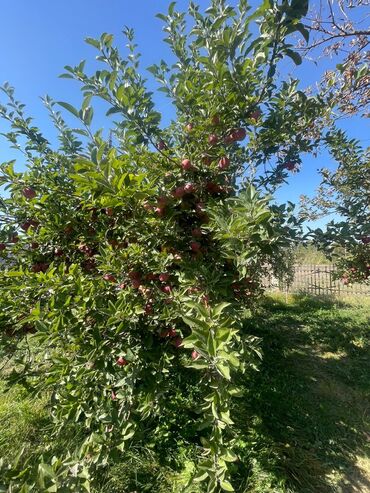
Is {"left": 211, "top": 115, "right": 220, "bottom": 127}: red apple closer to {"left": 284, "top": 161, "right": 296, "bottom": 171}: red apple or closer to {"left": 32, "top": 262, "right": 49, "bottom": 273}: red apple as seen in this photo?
{"left": 284, "top": 161, "right": 296, "bottom": 171}: red apple

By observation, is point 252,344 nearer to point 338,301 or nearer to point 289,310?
point 289,310

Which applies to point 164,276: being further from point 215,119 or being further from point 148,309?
point 215,119

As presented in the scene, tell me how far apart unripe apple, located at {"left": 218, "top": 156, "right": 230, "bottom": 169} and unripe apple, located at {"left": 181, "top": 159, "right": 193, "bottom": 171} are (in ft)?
0.60

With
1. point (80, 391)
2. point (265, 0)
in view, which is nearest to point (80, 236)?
point (80, 391)

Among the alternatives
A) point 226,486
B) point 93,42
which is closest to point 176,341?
point 226,486

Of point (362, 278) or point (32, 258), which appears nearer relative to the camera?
point (32, 258)

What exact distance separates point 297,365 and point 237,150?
3810 millimetres

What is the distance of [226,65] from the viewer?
169 centimetres

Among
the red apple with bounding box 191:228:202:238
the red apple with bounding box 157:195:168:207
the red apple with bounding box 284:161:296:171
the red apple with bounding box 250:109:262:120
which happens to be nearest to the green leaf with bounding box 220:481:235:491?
the red apple with bounding box 191:228:202:238

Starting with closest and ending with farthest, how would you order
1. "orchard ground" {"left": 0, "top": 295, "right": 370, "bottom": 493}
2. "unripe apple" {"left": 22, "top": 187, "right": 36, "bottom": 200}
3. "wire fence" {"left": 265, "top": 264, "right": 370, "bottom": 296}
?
"unripe apple" {"left": 22, "top": 187, "right": 36, "bottom": 200} < "orchard ground" {"left": 0, "top": 295, "right": 370, "bottom": 493} < "wire fence" {"left": 265, "top": 264, "right": 370, "bottom": 296}

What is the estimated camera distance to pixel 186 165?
1.78 m

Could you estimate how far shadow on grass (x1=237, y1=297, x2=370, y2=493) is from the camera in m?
2.37

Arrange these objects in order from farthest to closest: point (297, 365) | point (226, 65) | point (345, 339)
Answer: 1. point (345, 339)
2. point (297, 365)
3. point (226, 65)

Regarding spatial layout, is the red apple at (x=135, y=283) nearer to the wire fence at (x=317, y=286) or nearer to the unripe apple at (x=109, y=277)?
the unripe apple at (x=109, y=277)
